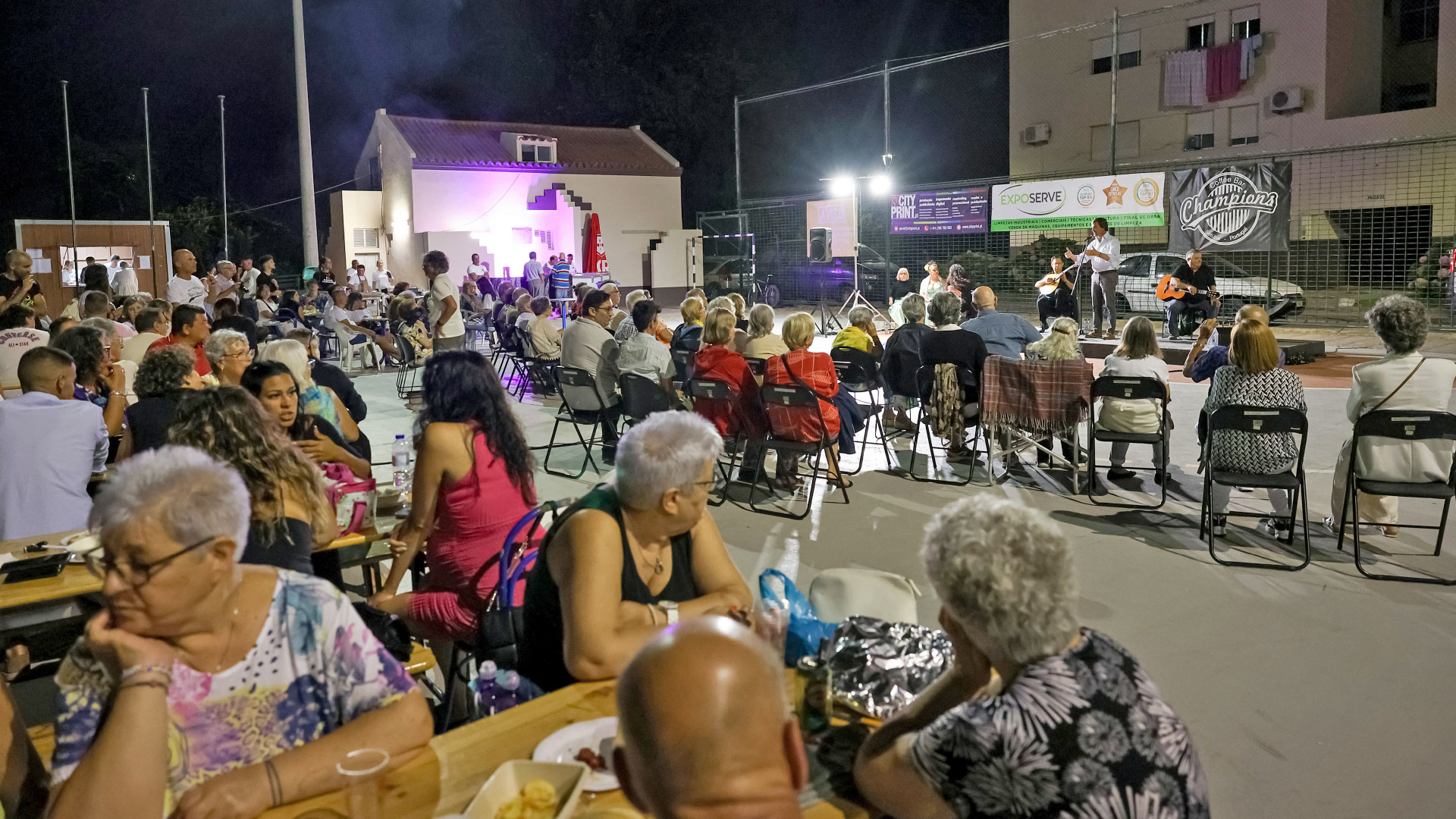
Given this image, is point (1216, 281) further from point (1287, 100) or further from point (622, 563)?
point (622, 563)

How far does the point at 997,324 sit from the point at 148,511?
6745 mm

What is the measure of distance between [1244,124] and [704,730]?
23076mm

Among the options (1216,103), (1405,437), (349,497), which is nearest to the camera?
(349,497)

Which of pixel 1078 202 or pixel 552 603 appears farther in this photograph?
pixel 1078 202

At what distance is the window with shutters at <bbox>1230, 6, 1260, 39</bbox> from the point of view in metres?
20.2

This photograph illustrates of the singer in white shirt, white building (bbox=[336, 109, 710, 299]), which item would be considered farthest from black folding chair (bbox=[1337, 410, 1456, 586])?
white building (bbox=[336, 109, 710, 299])

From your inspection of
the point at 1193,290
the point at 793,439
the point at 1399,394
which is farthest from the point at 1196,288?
the point at 793,439

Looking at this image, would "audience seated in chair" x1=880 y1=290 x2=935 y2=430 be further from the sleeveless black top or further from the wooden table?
the wooden table

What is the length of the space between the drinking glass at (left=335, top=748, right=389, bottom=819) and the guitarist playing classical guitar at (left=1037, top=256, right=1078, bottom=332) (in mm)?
13666

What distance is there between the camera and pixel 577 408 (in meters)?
7.84

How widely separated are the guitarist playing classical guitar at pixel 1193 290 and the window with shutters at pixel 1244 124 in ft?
29.2

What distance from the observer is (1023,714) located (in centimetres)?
164

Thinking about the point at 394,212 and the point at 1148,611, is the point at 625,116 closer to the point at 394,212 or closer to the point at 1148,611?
the point at 394,212

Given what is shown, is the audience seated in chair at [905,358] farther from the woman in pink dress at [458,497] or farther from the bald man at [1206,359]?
the woman in pink dress at [458,497]
